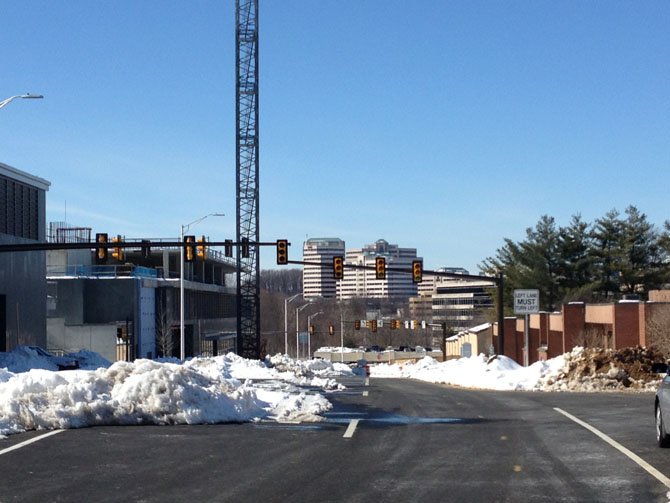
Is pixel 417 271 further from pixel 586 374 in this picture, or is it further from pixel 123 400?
pixel 123 400

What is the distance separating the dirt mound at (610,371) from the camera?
1233 inches

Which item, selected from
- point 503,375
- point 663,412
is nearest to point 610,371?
point 503,375

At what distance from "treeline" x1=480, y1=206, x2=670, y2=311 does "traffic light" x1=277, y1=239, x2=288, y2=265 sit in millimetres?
41295

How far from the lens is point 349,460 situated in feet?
43.3

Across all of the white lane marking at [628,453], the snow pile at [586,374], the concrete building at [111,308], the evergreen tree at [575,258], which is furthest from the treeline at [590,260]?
the white lane marking at [628,453]

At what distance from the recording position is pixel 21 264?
60375 millimetres

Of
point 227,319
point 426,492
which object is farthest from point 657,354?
point 227,319

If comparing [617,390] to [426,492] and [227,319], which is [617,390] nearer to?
[426,492]

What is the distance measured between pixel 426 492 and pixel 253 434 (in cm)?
574

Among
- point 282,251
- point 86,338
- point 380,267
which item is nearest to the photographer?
point 282,251

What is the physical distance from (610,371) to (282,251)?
738 inches

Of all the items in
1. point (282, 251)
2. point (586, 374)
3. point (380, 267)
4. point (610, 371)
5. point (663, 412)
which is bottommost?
point (586, 374)

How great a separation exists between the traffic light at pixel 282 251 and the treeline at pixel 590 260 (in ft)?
135

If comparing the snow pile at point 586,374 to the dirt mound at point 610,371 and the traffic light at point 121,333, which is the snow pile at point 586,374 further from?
the traffic light at point 121,333
